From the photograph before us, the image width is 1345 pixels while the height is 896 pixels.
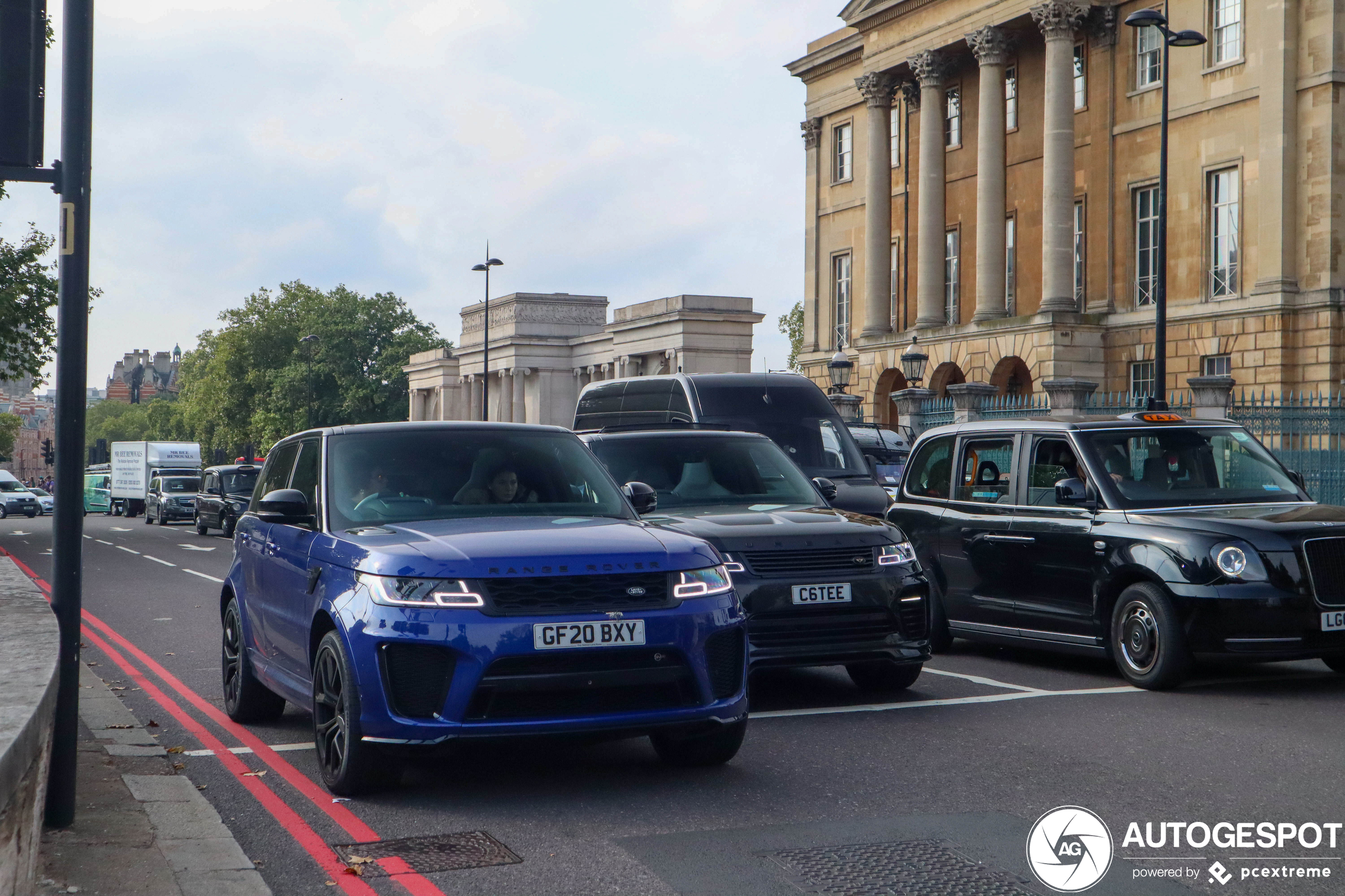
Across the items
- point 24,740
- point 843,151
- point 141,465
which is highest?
point 843,151

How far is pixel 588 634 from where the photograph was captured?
19.9 ft

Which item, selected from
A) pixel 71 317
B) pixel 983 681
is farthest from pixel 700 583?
pixel 983 681

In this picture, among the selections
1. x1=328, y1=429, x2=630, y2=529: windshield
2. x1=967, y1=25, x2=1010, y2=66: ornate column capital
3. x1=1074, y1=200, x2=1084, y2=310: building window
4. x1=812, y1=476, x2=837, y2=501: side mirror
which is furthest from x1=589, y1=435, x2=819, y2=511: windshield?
x1=967, y1=25, x2=1010, y2=66: ornate column capital

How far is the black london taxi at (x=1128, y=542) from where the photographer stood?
9.13m

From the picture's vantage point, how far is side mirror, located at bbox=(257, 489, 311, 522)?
23.4 ft

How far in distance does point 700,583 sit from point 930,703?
312cm

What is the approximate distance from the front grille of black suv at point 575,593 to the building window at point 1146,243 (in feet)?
116

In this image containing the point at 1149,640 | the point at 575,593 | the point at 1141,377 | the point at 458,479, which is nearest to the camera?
the point at 575,593

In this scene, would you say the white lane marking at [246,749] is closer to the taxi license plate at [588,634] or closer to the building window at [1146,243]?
the taxi license plate at [588,634]

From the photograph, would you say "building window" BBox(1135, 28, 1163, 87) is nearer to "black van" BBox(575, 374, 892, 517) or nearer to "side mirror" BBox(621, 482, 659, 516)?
"black van" BBox(575, 374, 892, 517)

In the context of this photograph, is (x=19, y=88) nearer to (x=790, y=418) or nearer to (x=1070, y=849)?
(x=1070, y=849)

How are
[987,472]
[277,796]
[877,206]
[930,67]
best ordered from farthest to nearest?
[877,206] < [930,67] < [987,472] < [277,796]

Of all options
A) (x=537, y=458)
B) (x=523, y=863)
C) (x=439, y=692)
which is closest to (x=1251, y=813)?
(x=523, y=863)

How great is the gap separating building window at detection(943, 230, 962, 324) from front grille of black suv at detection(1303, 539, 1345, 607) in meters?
37.0
